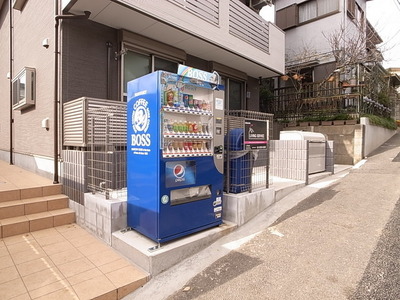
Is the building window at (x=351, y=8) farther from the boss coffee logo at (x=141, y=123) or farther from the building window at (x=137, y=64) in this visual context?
the boss coffee logo at (x=141, y=123)

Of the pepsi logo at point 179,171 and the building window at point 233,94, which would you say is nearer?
the pepsi logo at point 179,171

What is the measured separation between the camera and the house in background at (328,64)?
1016cm

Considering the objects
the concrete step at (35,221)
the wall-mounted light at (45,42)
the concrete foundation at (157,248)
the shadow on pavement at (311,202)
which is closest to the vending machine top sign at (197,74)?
the concrete foundation at (157,248)

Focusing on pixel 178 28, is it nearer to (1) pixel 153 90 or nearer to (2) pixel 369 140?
(1) pixel 153 90

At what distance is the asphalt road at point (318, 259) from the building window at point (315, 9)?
1038 cm

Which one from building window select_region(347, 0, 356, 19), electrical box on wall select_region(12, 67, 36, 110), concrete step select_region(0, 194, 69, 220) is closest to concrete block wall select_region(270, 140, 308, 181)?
concrete step select_region(0, 194, 69, 220)

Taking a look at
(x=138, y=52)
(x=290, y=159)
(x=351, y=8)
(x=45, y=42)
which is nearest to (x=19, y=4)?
(x=45, y=42)

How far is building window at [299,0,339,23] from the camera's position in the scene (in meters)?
11.7

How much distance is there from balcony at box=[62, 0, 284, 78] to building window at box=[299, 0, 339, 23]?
13.4ft

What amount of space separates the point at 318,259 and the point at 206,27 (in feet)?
18.8

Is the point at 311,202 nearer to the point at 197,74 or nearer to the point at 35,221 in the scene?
the point at 197,74

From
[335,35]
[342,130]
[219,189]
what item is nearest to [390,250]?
[219,189]

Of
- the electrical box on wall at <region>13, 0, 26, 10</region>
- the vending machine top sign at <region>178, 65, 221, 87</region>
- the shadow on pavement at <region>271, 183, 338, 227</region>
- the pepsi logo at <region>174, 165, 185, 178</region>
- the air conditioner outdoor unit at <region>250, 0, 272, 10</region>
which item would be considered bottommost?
the shadow on pavement at <region>271, 183, 338, 227</region>

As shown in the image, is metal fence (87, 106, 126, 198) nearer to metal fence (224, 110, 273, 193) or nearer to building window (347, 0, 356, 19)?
metal fence (224, 110, 273, 193)
